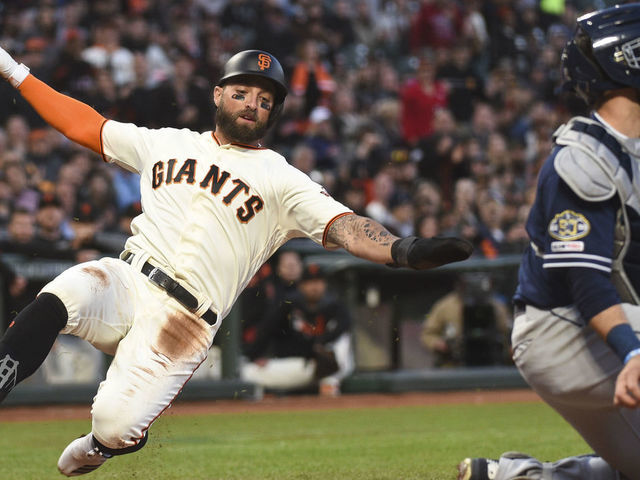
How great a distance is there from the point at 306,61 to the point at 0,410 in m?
6.65

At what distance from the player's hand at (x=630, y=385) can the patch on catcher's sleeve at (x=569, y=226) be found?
458mm

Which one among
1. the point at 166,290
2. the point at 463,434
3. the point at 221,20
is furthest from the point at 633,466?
the point at 221,20

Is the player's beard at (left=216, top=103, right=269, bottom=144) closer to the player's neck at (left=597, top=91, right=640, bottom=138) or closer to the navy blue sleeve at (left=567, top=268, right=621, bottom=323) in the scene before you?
the player's neck at (left=597, top=91, right=640, bottom=138)

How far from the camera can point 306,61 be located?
48.9 feet

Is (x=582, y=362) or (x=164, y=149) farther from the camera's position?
(x=164, y=149)

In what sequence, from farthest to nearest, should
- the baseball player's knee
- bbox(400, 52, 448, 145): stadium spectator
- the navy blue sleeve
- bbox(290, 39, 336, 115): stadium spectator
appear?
bbox(400, 52, 448, 145): stadium spectator → bbox(290, 39, 336, 115): stadium spectator → the baseball player's knee → the navy blue sleeve

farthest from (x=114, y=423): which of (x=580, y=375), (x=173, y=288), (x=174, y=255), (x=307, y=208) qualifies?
(x=580, y=375)

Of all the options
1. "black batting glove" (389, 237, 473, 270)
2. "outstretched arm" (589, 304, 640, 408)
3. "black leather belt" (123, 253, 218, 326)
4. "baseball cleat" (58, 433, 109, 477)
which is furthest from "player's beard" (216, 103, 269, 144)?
"outstretched arm" (589, 304, 640, 408)

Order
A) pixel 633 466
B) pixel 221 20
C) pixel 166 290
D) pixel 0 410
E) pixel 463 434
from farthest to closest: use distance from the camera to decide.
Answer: pixel 221 20, pixel 0 410, pixel 463 434, pixel 166 290, pixel 633 466

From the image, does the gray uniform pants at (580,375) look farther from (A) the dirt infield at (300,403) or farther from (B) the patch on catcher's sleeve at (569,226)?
(A) the dirt infield at (300,403)

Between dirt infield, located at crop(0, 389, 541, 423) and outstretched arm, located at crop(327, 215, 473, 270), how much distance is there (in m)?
5.93

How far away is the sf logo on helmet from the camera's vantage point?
530 centimetres

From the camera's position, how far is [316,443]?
7855 mm

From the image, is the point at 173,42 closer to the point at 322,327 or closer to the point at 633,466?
the point at 322,327
